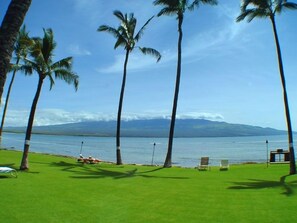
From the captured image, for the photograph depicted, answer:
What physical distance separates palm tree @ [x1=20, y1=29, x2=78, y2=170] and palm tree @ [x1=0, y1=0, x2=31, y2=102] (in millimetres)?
14147

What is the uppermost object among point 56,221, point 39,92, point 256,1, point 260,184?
point 256,1

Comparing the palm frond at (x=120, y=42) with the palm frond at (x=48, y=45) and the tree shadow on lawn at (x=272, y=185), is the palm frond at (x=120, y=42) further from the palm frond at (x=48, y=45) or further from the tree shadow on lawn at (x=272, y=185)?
the tree shadow on lawn at (x=272, y=185)

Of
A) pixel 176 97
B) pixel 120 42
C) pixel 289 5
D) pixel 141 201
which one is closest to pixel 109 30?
pixel 120 42

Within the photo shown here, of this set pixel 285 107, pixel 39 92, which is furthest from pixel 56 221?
pixel 285 107

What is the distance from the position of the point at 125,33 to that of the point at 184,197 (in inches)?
776

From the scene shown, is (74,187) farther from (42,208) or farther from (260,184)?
(260,184)

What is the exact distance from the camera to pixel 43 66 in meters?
20.0

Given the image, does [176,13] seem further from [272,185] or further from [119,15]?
[272,185]

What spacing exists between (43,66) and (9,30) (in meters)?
15.1

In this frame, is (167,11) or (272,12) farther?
(167,11)

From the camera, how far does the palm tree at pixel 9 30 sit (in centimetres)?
527

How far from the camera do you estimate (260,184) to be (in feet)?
51.3

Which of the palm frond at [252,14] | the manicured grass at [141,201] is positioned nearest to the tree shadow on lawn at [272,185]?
the manicured grass at [141,201]

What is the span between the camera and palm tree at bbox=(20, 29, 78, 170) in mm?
19641
